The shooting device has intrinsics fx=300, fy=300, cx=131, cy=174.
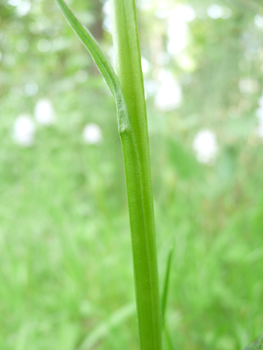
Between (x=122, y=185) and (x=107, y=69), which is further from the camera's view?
(x=122, y=185)

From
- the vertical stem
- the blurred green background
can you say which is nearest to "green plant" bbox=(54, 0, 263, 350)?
the vertical stem

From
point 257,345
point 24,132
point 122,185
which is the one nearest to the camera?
point 257,345

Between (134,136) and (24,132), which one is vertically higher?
(24,132)

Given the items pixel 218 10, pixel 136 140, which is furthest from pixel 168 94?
pixel 136 140

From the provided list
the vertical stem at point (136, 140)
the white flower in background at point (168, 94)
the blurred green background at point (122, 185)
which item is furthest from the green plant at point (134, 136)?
the white flower in background at point (168, 94)

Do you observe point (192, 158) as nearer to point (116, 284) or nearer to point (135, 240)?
point (116, 284)

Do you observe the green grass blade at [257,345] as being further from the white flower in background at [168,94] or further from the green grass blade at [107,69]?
the white flower in background at [168,94]

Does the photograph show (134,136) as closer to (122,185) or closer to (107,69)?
(107,69)
